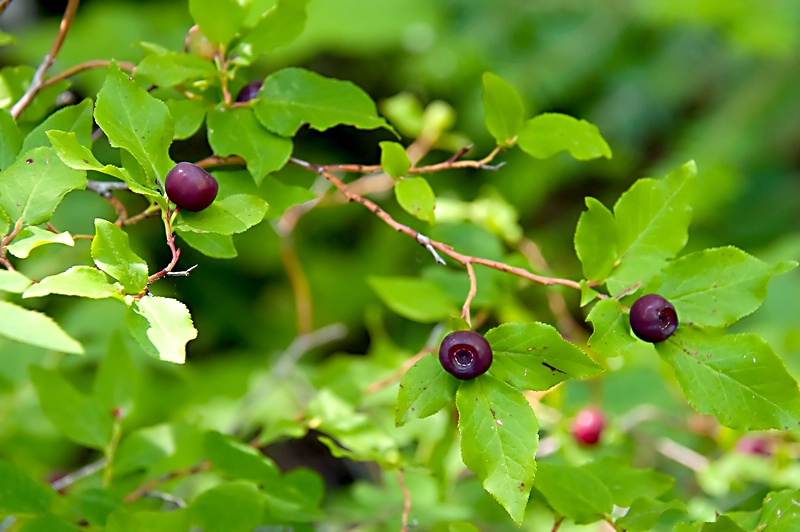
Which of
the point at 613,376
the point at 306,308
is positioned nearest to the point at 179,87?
the point at 306,308

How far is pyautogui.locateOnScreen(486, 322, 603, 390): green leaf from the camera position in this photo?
0.64 meters

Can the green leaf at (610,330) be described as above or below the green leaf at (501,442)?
above

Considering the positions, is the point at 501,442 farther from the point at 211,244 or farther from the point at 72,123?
the point at 72,123

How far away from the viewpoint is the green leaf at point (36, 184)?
→ 0.61 meters

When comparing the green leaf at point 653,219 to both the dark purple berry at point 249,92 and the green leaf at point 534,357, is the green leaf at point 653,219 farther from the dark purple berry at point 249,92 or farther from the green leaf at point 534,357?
the dark purple berry at point 249,92

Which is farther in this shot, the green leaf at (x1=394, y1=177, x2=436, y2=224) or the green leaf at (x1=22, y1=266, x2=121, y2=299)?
the green leaf at (x1=394, y1=177, x2=436, y2=224)

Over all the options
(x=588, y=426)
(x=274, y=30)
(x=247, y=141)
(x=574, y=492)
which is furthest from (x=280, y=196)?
(x=588, y=426)

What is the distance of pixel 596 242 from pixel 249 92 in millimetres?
374

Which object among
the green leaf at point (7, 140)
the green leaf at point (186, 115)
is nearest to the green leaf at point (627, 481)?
the green leaf at point (186, 115)

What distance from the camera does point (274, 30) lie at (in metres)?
0.78

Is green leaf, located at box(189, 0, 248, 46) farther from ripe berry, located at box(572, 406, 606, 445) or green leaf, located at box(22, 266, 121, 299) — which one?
ripe berry, located at box(572, 406, 606, 445)

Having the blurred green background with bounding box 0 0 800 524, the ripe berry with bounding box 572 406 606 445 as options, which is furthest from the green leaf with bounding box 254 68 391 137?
the blurred green background with bounding box 0 0 800 524

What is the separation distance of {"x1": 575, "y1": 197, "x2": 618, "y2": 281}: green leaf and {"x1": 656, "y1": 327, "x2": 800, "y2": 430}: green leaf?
9cm

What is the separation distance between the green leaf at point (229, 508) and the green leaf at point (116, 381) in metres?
0.29
